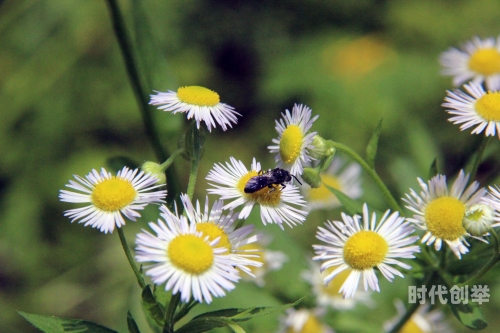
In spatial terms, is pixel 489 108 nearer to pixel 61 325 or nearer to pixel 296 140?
pixel 296 140

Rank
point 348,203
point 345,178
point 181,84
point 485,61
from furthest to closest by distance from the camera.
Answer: point 181,84
point 345,178
point 485,61
point 348,203

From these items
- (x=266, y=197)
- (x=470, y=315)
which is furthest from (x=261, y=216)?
(x=470, y=315)

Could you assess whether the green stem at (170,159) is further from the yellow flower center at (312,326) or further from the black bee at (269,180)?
the yellow flower center at (312,326)

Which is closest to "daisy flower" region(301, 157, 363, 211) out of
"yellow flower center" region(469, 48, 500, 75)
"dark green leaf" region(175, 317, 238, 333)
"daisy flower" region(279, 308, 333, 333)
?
"daisy flower" region(279, 308, 333, 333)

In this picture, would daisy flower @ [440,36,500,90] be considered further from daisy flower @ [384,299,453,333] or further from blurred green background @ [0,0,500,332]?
daisy flower @ [384,299,453,333]

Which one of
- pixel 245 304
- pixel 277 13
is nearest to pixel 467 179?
pixel 245 304

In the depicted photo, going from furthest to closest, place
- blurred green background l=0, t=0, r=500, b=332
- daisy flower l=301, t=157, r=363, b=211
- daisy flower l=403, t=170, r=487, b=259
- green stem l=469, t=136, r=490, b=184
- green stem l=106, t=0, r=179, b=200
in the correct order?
blurred green background l=0, t=0, r=500, b=332
daisy flower l=301, t=157, r=363, b=211
green stem l=106, t=0, r=179, b=200
green stem l=469, t=136, r=490, b=184
daisy flower l=403, t=170, r=487, b=259
